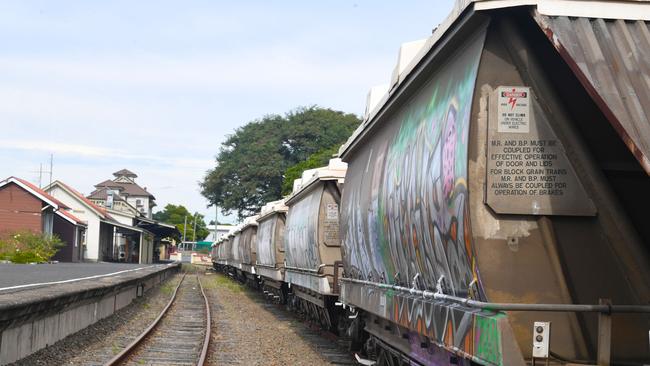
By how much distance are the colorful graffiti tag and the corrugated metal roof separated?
2.18ft

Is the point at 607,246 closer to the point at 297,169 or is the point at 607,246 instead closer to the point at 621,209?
the point at 621,209

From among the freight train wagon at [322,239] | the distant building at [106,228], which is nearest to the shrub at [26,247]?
the distant building at [106,228]

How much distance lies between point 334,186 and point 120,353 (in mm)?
5023

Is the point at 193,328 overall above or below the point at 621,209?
below

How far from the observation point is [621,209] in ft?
15.6

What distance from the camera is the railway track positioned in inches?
505

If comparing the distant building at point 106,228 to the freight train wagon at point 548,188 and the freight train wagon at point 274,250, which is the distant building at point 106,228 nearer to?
the freight train wagon at point 274,250

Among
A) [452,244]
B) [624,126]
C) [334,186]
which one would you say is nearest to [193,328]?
[334,186]

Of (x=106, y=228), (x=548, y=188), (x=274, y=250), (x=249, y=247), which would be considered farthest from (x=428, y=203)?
(x=106, y=228)

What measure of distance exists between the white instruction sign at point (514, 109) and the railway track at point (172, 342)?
8.42 metres

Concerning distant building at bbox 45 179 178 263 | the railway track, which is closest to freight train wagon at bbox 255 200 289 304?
the railway track

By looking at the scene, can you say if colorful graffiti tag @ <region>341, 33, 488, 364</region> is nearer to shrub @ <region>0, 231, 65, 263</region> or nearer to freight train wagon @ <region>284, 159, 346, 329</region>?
freight train wagon @ <region>284, 159, 346, 329</region>

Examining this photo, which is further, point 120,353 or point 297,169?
point 297,169

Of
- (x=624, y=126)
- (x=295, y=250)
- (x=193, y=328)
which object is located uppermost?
(x=624, y=126)
